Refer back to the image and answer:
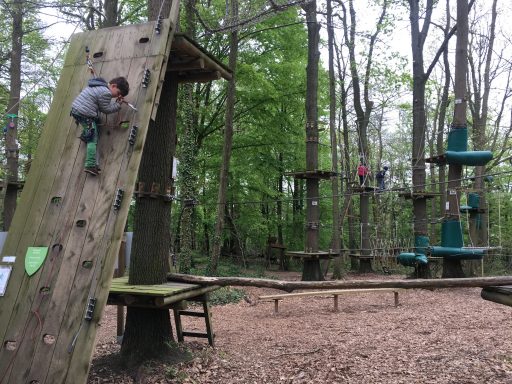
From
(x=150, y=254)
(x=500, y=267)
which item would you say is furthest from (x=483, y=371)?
(x=500, y=267)

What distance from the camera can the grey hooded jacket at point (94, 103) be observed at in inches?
165

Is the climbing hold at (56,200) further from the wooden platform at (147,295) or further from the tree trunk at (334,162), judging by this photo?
the tree trunk at (334,162)

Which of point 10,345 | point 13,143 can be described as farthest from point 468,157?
point 13,143

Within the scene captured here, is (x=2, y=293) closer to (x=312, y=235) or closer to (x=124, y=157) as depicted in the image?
(x=124, y=157)

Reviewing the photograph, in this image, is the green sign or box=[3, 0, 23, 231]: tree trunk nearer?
the green sign

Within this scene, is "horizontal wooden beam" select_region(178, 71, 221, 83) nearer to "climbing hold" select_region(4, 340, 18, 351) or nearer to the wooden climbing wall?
the wooden climbing wall

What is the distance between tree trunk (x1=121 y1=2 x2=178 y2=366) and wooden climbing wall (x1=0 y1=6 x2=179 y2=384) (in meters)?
0.82

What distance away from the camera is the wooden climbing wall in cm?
340

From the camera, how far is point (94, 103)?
13.9ft

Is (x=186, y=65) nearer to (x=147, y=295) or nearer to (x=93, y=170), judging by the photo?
(x=93, y=170)

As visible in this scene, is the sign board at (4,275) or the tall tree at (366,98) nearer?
the sign board at (4,275)

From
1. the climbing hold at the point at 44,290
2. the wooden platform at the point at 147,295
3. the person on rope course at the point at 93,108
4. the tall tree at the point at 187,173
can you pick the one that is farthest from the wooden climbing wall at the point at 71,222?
the tall tree at the point at 187,173

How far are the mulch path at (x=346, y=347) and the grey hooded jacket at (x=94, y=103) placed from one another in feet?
9.11

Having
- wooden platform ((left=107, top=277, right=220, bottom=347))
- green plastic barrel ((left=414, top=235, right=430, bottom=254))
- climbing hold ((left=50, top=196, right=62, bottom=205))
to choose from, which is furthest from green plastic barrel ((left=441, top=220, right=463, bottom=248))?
climbing hold ((left=50, top=196, right=62, bottom=205))
